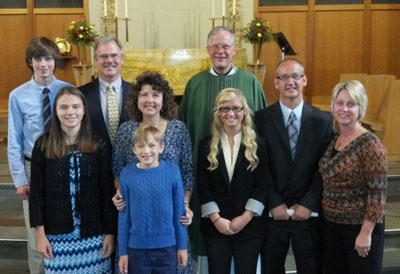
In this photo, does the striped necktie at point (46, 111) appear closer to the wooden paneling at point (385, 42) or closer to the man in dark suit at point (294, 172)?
the man in dark suit at point (294, 172)

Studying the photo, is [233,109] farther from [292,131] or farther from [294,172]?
[294,172]

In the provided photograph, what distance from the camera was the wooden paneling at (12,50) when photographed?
7930 mm

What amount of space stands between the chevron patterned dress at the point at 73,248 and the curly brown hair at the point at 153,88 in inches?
14.7

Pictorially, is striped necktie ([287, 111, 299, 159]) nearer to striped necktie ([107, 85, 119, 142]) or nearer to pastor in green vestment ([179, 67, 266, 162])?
pastor in green vestment ([179, 67, 266, 162])

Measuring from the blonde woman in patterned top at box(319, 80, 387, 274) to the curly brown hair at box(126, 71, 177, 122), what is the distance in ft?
2.88

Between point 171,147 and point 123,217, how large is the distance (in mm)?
454

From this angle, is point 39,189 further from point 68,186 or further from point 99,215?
point 99,215

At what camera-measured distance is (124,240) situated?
2.42 meters

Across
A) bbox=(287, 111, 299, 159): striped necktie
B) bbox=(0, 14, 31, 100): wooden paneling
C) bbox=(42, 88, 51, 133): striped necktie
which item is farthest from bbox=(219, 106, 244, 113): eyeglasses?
bbox=(0, 14, 31, 100): wooden paneling

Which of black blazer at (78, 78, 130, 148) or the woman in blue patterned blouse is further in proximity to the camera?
black blazer at (78, 78, 130, 148)

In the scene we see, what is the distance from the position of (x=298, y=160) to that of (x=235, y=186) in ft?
1.26

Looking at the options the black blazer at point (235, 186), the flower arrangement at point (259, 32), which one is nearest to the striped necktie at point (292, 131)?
the black blazer at point (235, 186)

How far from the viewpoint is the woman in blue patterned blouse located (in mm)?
2537

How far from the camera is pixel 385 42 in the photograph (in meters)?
8.13
